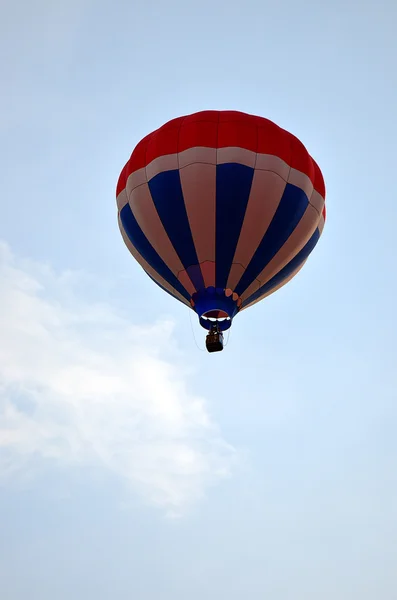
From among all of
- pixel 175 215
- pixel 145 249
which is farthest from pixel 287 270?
pixel 145 249

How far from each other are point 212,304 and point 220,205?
220 centimetres

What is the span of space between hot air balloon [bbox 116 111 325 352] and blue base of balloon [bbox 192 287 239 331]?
22mm

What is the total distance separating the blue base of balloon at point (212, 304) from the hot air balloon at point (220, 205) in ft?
0.07

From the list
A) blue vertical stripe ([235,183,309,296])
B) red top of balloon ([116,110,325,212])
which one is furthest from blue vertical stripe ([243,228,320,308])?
red top of balloon ([116,110,325,212])

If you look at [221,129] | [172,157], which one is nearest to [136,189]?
[172,157]

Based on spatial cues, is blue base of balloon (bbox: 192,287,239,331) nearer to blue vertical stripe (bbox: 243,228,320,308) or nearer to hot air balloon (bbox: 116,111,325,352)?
hot air balloon (bbox: 116,111,325,352)

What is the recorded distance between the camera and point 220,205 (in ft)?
62.2

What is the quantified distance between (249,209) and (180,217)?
155cm

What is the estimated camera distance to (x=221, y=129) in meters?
19.3

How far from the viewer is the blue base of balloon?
19.0 metres

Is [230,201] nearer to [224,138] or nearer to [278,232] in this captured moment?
[278,232]

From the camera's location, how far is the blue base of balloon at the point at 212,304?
1905 centimetres

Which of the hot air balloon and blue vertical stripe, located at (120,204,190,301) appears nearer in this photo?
the hot air balloon

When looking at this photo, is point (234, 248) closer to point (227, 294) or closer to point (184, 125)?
point (227, 294)
